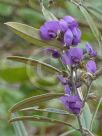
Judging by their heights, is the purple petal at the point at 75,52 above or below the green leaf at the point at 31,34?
below

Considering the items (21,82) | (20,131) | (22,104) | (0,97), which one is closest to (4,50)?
(21,82)

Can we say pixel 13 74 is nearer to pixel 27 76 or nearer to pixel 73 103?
pixel 27 76

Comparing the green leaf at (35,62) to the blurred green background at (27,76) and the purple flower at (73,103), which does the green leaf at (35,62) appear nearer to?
the purple flower at (73,103)

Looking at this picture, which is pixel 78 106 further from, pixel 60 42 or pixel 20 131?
pixel 20 131

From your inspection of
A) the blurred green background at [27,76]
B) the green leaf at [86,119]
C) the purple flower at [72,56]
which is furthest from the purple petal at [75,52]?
the blurred green background at [27,76]

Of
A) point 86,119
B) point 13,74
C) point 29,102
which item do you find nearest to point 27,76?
point 13,74
